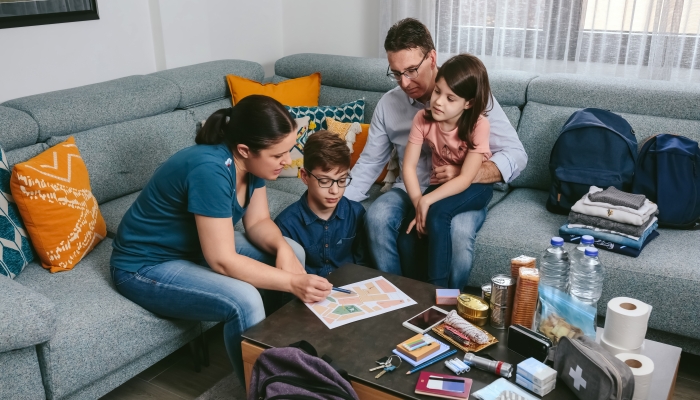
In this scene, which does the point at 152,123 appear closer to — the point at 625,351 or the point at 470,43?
the point at 470,43

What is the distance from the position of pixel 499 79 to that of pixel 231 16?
1632mm

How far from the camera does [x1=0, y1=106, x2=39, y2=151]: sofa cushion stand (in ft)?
7.15

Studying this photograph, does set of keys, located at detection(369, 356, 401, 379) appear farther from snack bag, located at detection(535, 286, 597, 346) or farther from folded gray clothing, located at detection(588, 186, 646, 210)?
folded gray clothing, located at detection(588, 186, 646, 210)

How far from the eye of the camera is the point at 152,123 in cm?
268

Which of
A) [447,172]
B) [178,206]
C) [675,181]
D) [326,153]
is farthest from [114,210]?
[675,181]

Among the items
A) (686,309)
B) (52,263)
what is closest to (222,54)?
(52,263)

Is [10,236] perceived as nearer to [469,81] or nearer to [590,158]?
[469,81]

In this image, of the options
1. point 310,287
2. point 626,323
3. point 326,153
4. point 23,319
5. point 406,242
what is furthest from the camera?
point 406,242

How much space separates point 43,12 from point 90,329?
5.23 ft

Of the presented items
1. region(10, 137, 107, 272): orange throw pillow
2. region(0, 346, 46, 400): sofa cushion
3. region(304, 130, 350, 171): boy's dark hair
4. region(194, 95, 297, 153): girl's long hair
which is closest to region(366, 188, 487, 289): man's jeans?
region(304, 130, 350, 171): boy's dark hair

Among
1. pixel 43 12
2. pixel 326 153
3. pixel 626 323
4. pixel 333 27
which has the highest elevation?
pixel 43 12

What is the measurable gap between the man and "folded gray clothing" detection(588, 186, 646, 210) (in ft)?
1.10

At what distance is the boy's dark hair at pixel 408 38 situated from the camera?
2.24 m

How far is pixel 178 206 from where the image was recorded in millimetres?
1813
